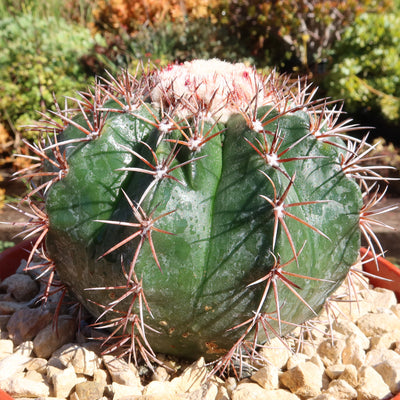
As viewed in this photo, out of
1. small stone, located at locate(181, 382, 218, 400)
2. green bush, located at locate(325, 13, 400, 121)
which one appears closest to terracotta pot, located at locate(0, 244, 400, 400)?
small stone, located at locate(181, 382, 218, 400)

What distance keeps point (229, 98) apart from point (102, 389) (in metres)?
A: 1.05

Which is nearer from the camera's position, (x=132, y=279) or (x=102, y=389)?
(x=132, y=279)

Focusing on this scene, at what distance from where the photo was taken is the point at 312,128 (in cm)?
154

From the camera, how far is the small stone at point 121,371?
1.61 m

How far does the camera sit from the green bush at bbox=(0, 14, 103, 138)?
5488 millimetres

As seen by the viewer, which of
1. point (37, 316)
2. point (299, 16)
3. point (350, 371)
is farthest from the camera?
point (299, 16)

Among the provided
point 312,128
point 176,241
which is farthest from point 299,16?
point 176,241

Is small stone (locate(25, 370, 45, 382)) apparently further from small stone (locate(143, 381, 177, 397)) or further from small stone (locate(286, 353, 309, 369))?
small stone (locate(286, 353, 309, 369))

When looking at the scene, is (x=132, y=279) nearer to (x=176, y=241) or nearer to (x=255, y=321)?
(x=176, y=241)

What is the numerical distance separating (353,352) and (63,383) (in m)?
1.09

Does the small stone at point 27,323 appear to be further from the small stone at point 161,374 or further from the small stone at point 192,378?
the small stone at point 192,378

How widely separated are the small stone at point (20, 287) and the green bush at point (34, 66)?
314 cm

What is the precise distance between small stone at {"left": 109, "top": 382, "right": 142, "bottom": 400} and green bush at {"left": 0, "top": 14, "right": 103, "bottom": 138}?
13.6 ft

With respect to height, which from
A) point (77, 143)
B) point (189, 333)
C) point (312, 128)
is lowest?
point (189, 333)
